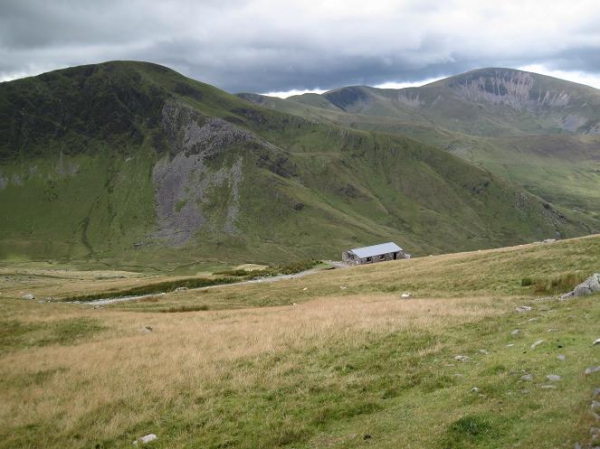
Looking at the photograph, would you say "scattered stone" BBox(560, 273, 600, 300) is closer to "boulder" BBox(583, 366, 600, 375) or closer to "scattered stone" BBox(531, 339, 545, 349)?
"scattered stone" BBox(531, 339, 545, 349)

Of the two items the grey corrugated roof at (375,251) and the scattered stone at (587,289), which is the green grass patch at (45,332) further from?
the grey corrugated roof at (375,251)

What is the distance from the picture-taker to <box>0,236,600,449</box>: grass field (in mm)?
14352

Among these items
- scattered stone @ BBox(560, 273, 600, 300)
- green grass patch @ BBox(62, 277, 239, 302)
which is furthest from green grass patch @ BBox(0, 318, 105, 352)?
green grass patch @ BBox(62, 277, 239, 302)

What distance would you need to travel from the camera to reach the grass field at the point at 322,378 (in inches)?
565

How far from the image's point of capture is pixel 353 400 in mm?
17422

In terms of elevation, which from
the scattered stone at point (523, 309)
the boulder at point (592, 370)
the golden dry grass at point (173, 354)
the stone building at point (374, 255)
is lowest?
the stone building at point (374, 255)

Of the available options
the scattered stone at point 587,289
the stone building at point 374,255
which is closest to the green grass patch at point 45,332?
the scattered stone at point 587,289

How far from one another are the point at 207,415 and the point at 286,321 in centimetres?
1471

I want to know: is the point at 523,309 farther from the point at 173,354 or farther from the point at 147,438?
the point at 147,438

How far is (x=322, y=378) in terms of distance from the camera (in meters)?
19.8

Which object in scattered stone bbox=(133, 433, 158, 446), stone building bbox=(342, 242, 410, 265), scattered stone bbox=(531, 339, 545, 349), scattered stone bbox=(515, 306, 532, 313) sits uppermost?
→ scattered stone bbox=(531, 339, 545, 349)

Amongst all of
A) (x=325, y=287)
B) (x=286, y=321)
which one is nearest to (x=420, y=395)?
(x=286, y=321)

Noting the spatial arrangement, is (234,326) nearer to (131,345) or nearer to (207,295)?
(131,345)

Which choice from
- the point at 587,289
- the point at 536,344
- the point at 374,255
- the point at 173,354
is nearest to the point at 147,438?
the point at 173,354
